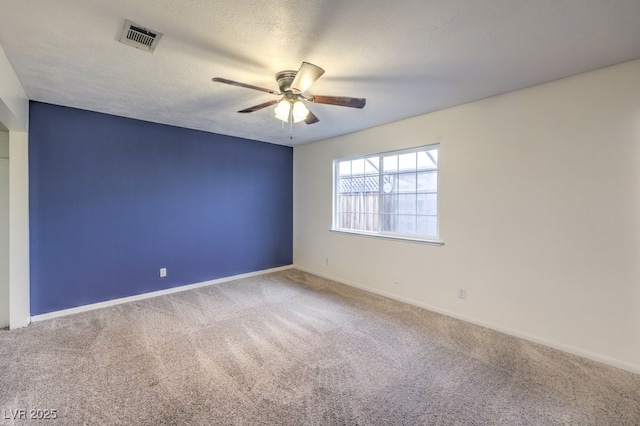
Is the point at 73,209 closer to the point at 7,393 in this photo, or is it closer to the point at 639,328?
the point at 7,393

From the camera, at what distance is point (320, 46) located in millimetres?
1923

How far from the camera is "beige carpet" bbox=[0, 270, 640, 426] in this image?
1750 millimetres

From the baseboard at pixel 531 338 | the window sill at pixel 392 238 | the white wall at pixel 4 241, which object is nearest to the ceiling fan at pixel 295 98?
the window sill at pixel 392 238

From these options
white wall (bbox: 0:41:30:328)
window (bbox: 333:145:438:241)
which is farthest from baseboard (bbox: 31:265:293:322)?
window (bbox: 333:145:438:241)

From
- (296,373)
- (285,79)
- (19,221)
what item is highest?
(285,79)

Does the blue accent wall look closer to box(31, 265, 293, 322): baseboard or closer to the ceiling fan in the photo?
box(31, 265, 293, 322): baseboard

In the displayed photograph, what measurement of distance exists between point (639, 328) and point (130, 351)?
4117 millimetres

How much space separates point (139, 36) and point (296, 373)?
261 centimetres

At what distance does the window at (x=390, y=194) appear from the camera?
3.51m

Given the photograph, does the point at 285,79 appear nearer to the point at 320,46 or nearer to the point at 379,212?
the point at 320,46

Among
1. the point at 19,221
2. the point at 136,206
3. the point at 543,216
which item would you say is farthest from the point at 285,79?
the point at 19,221

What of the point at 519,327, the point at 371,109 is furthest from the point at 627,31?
the point at 519,327

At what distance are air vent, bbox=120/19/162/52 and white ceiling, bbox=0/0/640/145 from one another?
1.8 inches

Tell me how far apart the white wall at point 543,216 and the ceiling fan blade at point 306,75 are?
1.96m
